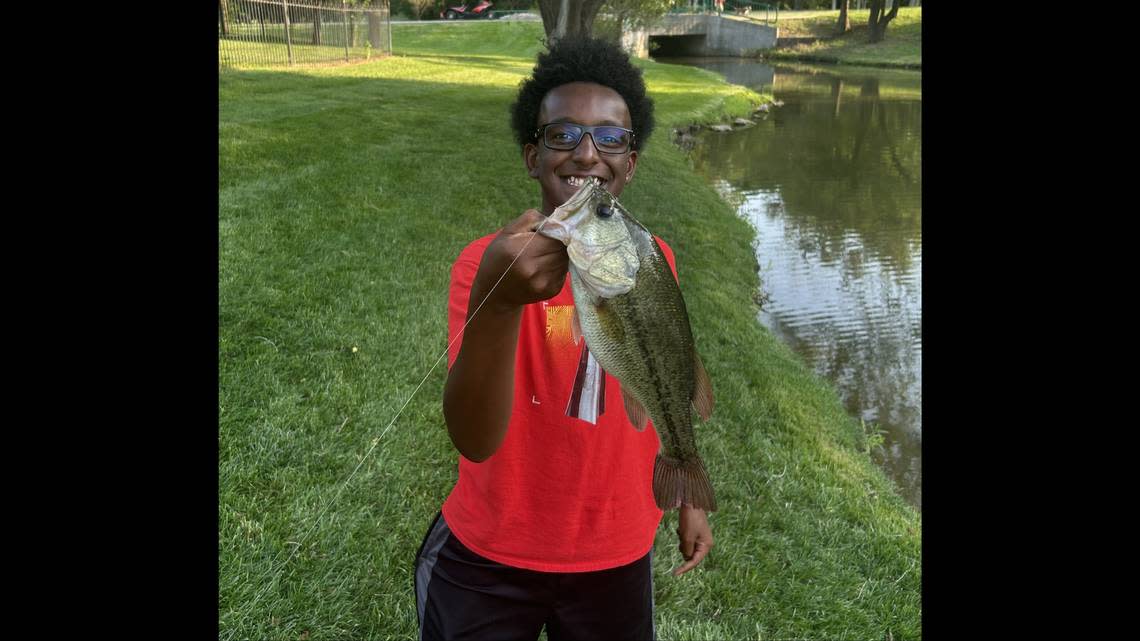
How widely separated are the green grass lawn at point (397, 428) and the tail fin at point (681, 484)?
77 cm

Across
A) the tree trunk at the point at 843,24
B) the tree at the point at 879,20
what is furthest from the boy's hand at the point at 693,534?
the tree trunk at the point at 843,24

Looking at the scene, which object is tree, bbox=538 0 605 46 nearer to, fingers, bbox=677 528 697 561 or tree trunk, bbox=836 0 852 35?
fingers, bbox=677 528 697 561

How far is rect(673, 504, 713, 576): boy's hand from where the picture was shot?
2025 millimetres

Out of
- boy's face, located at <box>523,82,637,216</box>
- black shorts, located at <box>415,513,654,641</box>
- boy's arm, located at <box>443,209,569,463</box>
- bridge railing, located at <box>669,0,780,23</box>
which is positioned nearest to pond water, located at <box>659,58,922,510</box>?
black shorts, located at <box>415,513,654,641</box>

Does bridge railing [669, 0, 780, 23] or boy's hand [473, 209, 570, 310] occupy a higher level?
bridge railing [669, 0, 780, 23]

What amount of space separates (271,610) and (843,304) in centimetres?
745

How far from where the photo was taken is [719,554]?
338cm

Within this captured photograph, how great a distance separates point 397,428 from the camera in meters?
3.85

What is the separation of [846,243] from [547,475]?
31.9 feet

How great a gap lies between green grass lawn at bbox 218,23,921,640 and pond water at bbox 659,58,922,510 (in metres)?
0.59

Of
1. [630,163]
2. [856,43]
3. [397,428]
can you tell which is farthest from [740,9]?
[630,163]

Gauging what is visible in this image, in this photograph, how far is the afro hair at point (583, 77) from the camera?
215 centimetres

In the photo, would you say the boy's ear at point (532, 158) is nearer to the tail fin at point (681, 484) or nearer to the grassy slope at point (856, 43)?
the tail fin at point (681, 484)
